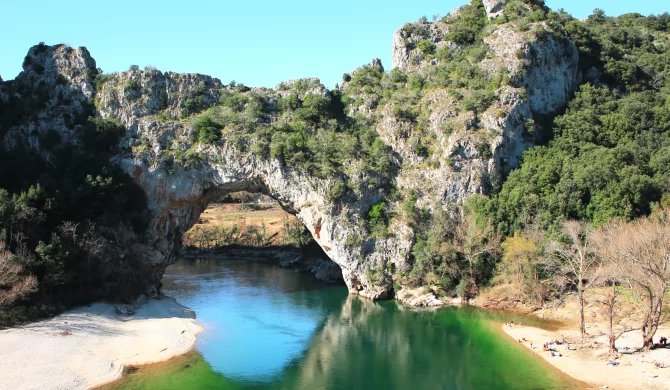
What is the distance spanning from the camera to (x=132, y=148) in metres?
49.6

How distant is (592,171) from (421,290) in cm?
1999

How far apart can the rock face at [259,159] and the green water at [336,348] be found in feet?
16.5

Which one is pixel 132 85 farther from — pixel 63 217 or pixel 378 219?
pixel 378 219

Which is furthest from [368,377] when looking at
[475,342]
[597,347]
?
[597,347]

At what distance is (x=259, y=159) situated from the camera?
5106cm

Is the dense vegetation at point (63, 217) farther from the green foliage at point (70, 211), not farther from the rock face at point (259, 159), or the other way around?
the rock face at point (259, 159)

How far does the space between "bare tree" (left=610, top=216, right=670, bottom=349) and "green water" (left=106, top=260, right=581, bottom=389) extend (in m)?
7.09

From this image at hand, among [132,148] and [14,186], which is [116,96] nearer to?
[132,148]

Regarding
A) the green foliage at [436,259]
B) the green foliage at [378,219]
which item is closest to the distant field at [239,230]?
the green foliage at [378,219]

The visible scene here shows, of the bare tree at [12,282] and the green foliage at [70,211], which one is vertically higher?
the green foliage at [70,211]

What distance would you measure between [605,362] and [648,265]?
651 centimetres

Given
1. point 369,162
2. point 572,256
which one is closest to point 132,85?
point 369,162

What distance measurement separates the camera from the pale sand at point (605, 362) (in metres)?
26.6

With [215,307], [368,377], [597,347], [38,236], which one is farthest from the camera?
[215,307]
